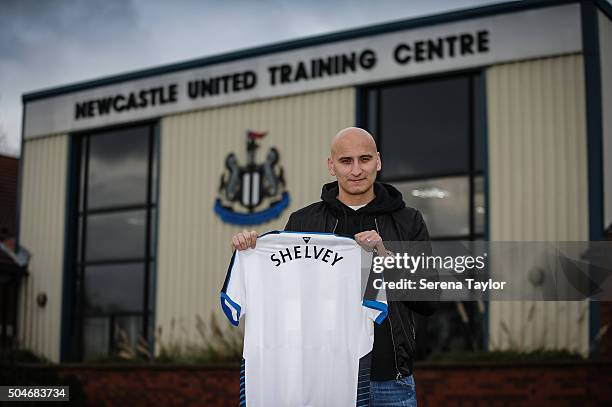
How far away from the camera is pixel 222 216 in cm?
1600

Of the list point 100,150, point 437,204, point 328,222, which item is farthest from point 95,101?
point 328,222

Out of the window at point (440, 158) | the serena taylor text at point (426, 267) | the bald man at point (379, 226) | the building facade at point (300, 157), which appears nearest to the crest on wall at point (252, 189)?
the building facade at point (300, 157)

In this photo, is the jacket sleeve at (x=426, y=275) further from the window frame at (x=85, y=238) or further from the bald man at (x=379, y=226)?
the window frame at (x=85, y=238)

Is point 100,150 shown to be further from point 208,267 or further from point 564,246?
point 564,246

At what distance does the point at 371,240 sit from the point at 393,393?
813mm

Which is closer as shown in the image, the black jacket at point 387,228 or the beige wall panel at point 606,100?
the black jacket at point 387,228

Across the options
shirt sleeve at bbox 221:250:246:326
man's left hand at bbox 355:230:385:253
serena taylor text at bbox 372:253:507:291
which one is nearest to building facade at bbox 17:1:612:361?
serena taylor text at bbox 372:253:507:291

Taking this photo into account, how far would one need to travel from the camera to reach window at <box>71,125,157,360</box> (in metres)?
17.2

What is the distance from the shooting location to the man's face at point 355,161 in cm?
481

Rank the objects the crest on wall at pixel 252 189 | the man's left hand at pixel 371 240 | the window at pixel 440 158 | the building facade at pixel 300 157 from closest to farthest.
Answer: the man's left hand at pixel 371 240 < the building facade at pixel 300 157 < the window at pixel 440 158 < the crest on wall at pixel 252 189

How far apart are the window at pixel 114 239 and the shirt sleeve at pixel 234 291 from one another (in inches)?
457

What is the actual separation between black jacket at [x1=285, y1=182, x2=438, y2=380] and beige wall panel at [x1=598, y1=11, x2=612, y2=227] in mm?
8632

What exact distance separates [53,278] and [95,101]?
12.2 ft

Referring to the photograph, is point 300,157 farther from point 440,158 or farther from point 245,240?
point 245,240
